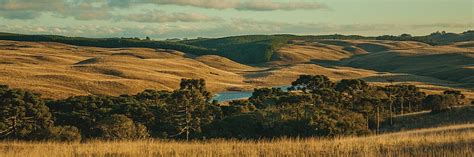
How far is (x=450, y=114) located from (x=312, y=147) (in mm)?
56391

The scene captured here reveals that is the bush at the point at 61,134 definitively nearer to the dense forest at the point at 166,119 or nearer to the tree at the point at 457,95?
the dense forest at the point at 166,119

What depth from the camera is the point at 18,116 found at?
46656 millimetres

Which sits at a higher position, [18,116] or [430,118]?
[18,116]

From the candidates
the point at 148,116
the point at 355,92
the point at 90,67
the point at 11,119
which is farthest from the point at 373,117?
the point at 90,67

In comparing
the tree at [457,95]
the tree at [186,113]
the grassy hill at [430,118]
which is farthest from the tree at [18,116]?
the tree at [457,95]

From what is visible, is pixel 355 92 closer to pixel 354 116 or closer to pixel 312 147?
pixel 354 116

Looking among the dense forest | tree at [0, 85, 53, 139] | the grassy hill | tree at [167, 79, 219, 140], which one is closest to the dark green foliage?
the dense forest

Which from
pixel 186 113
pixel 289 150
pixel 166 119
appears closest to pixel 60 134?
pixel 186 113

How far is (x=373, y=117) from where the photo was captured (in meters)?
74.4

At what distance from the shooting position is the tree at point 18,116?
44250 mm

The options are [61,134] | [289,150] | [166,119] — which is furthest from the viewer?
[166,119]

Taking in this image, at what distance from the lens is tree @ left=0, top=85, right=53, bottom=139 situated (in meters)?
44.2

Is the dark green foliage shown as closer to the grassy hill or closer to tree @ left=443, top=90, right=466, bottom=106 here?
the grassy hill

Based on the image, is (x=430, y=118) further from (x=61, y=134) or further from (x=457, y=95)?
(x=61, y=134)
